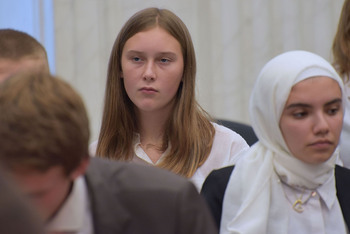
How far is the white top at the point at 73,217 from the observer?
124 centimetres

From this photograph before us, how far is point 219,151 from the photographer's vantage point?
2500 mm

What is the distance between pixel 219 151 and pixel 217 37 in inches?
71.2

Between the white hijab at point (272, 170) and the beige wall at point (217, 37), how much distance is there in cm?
211

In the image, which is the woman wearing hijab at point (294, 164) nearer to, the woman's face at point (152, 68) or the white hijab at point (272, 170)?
the white hijab at point (272, 170)

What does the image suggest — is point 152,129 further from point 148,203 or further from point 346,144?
point 148,203

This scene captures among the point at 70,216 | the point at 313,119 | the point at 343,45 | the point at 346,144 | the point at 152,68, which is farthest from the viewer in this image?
the point at 343,45

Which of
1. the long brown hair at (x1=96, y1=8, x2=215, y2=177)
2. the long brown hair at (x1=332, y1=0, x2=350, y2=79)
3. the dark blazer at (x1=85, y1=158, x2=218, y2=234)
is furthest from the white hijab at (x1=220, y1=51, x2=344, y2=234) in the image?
the long brown hair at (x1=332, y1=0, x2=350, y2=79)

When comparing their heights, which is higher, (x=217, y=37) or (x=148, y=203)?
(x=217, y=37)

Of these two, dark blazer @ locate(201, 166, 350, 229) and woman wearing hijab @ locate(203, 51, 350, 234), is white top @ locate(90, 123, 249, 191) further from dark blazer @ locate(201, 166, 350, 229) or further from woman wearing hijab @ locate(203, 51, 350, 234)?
woman wearing hijab @ locate(203, 51, 350, 234)

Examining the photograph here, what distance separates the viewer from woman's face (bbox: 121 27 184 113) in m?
2.46

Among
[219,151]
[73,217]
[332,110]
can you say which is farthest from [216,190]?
[73,217]

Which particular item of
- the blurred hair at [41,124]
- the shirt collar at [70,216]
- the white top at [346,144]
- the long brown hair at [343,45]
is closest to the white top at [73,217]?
Result: the shirt collar at [70,216]

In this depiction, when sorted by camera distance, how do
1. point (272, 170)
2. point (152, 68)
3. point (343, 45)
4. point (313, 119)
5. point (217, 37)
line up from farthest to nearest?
point (217, 37)
point (343, 45)
point (152, 68)
point (272, 170)
point (313, 119)

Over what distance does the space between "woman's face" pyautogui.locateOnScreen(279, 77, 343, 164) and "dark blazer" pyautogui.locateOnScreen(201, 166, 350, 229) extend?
16 centimetres
